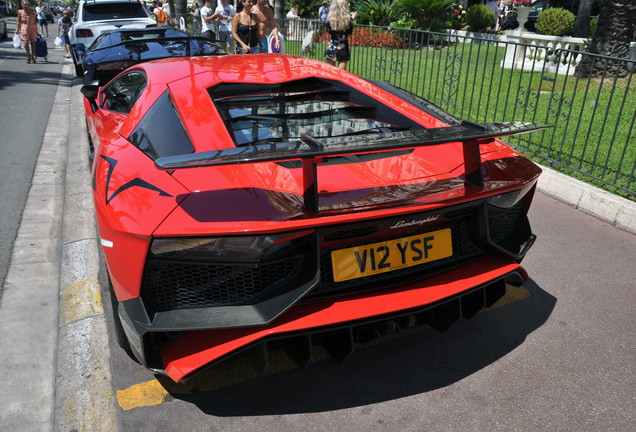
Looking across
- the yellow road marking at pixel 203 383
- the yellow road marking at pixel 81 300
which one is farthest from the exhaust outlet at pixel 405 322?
the yellow road marking at pixel 81 300

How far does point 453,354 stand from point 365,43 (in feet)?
24.6

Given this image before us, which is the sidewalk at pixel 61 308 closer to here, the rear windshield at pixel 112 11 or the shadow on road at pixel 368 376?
the shadow on road at pixel 368 376

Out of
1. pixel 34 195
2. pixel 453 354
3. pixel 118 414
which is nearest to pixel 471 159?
pixel 453 354

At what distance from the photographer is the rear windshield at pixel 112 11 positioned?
1353 cm

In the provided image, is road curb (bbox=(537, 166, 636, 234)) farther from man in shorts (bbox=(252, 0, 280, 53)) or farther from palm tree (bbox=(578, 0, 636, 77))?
man in shorts (bbox=(252, 0, 280, 53))

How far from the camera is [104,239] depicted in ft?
7.45

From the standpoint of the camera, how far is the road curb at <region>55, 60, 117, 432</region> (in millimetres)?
2363

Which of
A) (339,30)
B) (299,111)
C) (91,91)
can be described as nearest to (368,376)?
(299,111)

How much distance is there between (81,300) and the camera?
10.7ft

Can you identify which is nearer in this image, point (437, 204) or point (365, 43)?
point (437, 204)

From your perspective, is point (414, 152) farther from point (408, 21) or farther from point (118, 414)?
point (408, 21)

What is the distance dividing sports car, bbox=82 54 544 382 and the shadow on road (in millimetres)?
292

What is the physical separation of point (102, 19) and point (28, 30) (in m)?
4.54

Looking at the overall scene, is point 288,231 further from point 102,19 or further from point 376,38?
point 102,19
